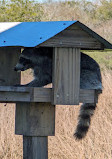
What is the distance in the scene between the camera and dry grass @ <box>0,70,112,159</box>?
566 centimetres

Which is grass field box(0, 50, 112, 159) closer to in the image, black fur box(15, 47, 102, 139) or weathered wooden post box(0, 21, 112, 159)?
black fur box(15, 47, 102, 139)

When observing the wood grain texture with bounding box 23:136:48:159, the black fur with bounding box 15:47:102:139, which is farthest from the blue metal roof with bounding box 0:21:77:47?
the wood grain texture with bounding box 23:136:48:159

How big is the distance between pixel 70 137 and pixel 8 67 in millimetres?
2065

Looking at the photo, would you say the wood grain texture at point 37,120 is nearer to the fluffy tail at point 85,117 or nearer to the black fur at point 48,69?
the black fur at point 48,69

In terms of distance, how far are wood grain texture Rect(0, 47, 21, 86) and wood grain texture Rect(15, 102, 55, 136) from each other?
53 cm

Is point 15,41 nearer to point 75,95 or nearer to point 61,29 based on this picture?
point 61,29

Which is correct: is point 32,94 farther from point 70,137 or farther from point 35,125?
point 70,137

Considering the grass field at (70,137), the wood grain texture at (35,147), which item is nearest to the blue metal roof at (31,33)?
the wood grain texture at (35,147)

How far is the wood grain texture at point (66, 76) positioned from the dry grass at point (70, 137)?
2.27 m

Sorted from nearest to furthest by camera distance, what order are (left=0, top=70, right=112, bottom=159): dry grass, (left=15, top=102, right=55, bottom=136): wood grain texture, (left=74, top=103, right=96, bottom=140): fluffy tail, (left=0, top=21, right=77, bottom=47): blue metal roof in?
(left=0, top=21, right=77, bottom=47): blue metal roof
(left=15, top=102, right=55, bottom=136): wood grain texture
(left=74, top=103, right=96, bottom=140): fluffy tail
(left=0, top=70, right=112, bottom=159): dry grass

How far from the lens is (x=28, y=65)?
419cm

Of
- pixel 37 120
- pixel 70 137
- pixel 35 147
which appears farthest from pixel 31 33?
pixel 70 137

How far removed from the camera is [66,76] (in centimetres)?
352


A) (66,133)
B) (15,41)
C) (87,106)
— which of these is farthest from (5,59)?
(66,133)
